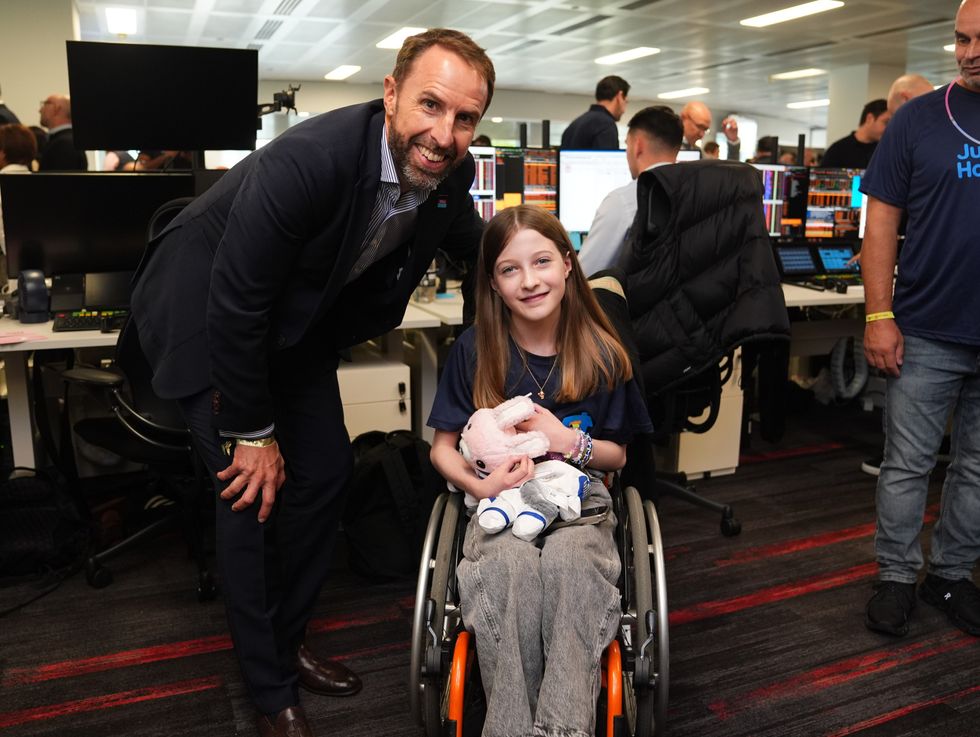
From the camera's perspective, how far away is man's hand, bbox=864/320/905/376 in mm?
2045

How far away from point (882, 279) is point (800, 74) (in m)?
11.2

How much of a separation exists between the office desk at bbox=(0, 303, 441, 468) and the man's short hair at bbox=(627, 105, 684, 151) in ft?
3.13

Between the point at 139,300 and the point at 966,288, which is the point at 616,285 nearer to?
the point at 966,288

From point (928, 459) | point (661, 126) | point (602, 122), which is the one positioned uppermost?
point (602, 122)

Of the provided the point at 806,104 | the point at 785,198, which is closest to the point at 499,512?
the point at 785,198

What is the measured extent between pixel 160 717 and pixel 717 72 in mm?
11909

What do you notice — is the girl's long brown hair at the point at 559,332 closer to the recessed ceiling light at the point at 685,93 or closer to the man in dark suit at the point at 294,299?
the man in dark suit at the point at 294,299

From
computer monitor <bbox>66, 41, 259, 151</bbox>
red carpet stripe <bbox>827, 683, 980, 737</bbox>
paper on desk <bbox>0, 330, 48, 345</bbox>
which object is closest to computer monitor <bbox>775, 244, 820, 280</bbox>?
red carpet stripe <bbox>827, 683, 980, 737</bbox>

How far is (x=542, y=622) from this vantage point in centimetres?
133

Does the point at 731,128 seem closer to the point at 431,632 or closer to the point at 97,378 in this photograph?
the point at 97,378

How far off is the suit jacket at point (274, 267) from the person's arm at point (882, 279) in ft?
3.48

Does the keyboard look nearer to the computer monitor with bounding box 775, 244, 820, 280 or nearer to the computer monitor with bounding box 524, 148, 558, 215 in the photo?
the computer monitor with bounding box 524, 148, 558, 215

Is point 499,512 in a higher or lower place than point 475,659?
higher

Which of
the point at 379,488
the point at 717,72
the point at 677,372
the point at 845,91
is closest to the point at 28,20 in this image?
the point at 379,488
